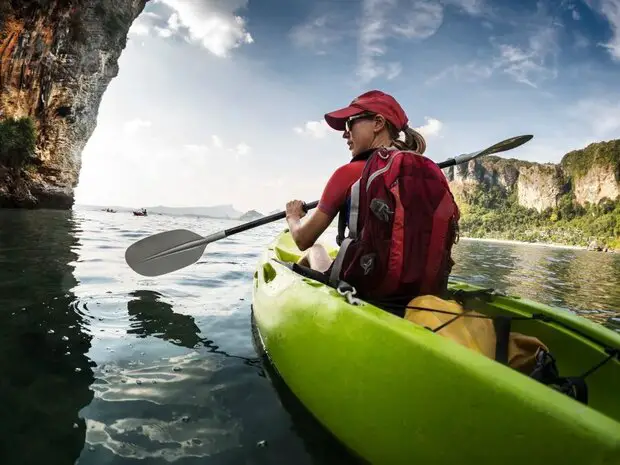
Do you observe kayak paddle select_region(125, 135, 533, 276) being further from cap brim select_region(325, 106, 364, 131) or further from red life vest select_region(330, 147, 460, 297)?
red life vest select_region(330, 147, 460, 297)

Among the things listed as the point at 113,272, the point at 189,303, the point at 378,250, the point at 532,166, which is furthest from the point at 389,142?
the point at 532,166

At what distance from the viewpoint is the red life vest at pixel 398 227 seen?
187cm

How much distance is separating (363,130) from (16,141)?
2830 cm

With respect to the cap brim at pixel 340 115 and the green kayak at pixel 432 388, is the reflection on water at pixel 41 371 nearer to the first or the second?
the green kayak at pixel 432 388

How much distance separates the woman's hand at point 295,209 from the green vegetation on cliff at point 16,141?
2687 centimetres

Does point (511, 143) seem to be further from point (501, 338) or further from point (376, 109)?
point (501, 338)

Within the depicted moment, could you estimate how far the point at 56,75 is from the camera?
88.8 ft

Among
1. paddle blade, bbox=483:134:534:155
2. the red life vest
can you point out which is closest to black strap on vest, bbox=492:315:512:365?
the red life vest

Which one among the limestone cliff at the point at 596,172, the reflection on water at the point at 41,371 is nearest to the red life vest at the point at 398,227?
the reflection on water at the point at 41,371

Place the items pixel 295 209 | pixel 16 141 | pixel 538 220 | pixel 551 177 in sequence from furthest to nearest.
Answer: pixel 551 177 < pixel 538 220 < pixel 16 141 < pixel 295 209

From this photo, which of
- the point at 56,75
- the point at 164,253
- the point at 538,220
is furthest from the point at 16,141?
the point at 538,220

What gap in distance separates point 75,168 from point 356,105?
1456 inches

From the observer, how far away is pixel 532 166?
127750 mm

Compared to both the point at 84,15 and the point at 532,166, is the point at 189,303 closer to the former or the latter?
the point at 84,15
